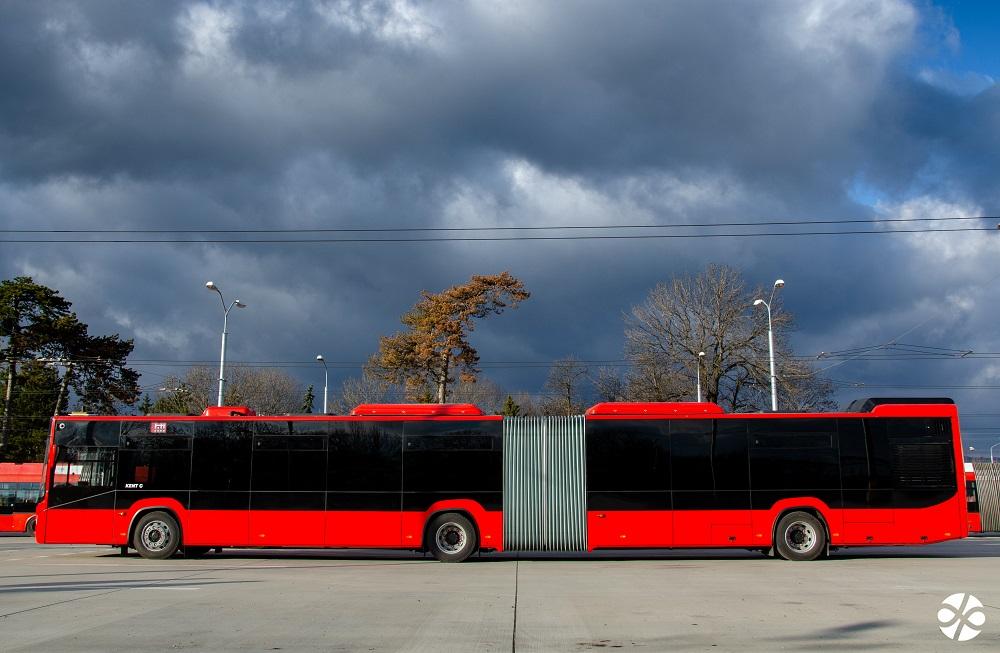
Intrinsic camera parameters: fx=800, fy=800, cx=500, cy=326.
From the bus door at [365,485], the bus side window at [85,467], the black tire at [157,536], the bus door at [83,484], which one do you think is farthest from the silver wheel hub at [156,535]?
the bus door at [365,485]

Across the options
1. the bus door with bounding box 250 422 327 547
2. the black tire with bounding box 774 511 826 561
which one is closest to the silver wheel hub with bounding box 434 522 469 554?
the bus door with bounding box 250 422 327 547

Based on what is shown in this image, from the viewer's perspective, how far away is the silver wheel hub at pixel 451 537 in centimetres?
1792

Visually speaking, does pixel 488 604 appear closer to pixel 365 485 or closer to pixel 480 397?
pixel 365 485

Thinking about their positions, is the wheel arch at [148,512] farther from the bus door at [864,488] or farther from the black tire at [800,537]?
the bus door at [864,488]

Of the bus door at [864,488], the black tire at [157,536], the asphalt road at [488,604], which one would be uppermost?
the bus door at [864,488]

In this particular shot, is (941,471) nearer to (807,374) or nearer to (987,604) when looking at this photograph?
(987,604)

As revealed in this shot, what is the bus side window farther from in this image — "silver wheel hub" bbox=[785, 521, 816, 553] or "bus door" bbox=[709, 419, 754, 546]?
"silver wheel hub" bbox=[785, 521, 816, 553]

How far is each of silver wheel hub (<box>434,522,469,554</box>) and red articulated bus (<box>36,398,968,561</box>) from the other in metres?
0.03

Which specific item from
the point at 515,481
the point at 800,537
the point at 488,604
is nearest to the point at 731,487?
the point at 800,537

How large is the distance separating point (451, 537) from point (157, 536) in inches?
268

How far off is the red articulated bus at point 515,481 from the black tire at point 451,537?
0.03 meters

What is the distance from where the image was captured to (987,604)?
1122 centimetres

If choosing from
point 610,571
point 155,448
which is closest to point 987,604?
point 610,571

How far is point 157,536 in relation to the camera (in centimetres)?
1841
